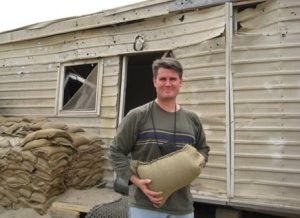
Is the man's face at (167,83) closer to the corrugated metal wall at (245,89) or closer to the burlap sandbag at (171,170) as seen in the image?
the burlap sandbag at (171,170)

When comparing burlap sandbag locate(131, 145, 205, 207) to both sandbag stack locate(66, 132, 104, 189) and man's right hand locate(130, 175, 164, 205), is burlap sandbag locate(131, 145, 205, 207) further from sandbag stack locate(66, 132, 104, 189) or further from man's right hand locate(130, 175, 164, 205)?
sandbag stack locate(66, 132, 104, 189)

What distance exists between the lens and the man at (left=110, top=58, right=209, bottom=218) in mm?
2654

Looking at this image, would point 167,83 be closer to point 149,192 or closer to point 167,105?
point 167,105

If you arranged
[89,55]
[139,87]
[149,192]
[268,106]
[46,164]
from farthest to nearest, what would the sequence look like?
[139,87] < [89,55] < [46,164] < [268,106] < [149,192]

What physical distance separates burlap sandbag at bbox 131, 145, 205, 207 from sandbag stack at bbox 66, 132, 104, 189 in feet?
14.3

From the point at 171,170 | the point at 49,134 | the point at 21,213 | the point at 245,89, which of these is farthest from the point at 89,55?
the point at 171,170

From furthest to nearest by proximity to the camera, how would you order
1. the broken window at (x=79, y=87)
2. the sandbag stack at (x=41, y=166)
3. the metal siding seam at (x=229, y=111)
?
1. the broken window at (x=79, y=87)
2. the sandbag stack at (x=41, y=166)
3. the metal siding seam at (x=229, y=111)

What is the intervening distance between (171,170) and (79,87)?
18.2ft

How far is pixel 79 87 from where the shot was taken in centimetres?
786

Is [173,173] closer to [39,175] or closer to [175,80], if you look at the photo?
[175,80]

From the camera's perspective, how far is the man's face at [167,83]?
8.79 ft

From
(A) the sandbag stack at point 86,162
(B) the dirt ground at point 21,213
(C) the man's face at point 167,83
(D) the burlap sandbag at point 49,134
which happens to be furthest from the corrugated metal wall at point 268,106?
(B) the dirt ground at point 21,213

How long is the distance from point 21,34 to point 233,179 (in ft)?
17.8

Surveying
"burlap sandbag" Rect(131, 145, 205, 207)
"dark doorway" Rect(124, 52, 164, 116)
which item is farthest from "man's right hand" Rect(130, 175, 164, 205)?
"dark doorway" Rect(124, 52, 164, 116)
